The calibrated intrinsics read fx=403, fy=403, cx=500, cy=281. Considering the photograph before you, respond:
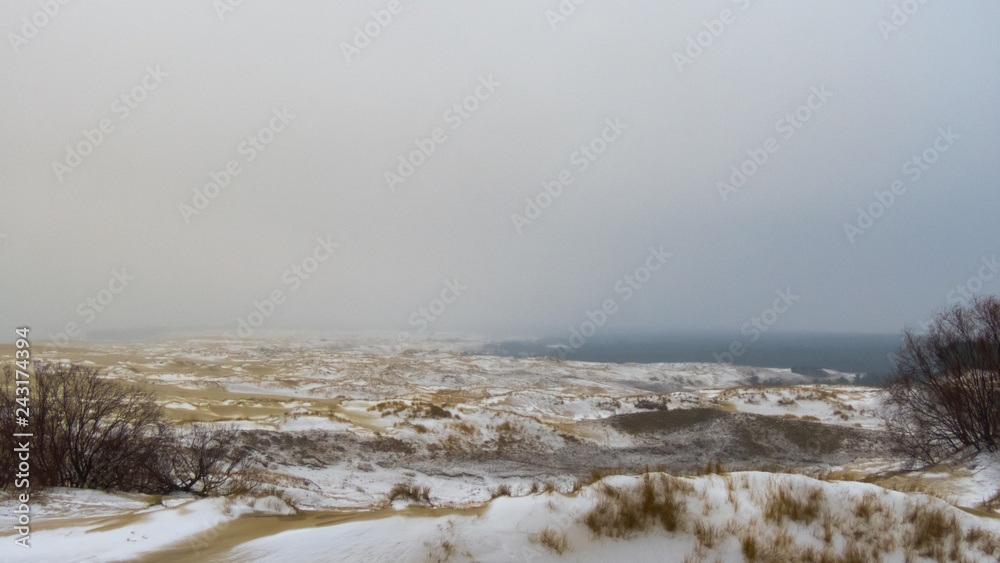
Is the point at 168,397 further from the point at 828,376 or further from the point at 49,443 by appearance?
the point at 828,376

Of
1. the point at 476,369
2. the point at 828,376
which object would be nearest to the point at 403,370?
the point at 476,369

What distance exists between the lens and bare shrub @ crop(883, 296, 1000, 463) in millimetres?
13391

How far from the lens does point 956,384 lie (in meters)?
14.1

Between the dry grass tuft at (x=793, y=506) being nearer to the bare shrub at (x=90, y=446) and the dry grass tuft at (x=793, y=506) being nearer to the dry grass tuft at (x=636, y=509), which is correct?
the dry grass tuft at (x=636, y=509)

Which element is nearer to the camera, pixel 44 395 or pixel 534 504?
pixel 534 504

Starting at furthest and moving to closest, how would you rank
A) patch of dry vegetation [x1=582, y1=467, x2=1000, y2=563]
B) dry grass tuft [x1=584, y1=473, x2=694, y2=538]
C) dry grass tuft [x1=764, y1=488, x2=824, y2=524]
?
1. dry grass tuft [x1=764, y1=488, x2=824, y2=524]
2. dry grass tuft [x1=584, y1=473, x2=694, y2=538]
3. patch of dry vegetation [x1=582, y1=467, x2=1000, y2=563]

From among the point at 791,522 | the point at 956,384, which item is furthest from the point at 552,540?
the point at 956,384

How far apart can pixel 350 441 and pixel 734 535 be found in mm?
19136

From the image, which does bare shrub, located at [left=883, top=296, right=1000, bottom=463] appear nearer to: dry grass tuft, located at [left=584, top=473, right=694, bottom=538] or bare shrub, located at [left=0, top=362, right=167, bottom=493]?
dry grass tuft, located at [left=584, top=473, right=694, bottom=538]

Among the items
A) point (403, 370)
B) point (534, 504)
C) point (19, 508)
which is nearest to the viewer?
point (534, 504)

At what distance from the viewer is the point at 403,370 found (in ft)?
191

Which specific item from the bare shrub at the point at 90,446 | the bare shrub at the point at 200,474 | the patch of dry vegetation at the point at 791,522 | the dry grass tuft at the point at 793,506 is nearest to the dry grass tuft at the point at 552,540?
the patch of dry vegetation at the point at 791,522

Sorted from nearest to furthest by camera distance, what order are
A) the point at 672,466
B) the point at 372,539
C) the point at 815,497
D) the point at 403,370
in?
the point at 372,539 → the point at 815,497 → the point at 672,466 → the point at 403,370

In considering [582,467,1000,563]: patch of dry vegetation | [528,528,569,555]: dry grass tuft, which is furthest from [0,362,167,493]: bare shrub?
[582,467,1000,563]: patch of dry vegetation
